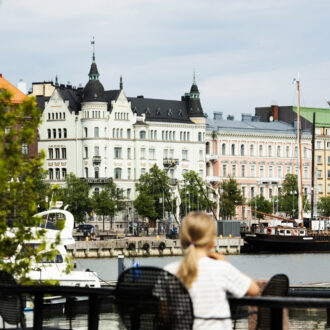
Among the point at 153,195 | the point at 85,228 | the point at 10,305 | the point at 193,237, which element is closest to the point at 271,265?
the point at 85,228

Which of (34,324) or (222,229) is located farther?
(222,229)

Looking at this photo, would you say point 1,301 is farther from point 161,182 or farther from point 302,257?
point 161,182

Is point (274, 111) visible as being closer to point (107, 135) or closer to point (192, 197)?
point (107, 135)

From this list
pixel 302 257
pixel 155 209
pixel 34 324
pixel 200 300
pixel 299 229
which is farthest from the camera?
pixel 155 209

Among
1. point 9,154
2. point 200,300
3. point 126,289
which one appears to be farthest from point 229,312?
point 9,154

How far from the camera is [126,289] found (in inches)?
325

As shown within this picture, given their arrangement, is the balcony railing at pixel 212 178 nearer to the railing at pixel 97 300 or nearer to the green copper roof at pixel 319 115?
the green copper roof at pixel 319 115

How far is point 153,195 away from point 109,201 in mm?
5061

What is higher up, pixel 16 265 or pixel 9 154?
A: pixel 9 154

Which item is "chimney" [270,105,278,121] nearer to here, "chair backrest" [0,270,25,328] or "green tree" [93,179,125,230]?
"green tree" [93,179,125,230]

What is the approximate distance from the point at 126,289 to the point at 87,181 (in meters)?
118

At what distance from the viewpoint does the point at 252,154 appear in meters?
150

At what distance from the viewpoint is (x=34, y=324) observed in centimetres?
973

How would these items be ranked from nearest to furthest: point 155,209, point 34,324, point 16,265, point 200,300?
1. point 200,300
2. point 34,324
3. point 16,265
4. point 155,209
